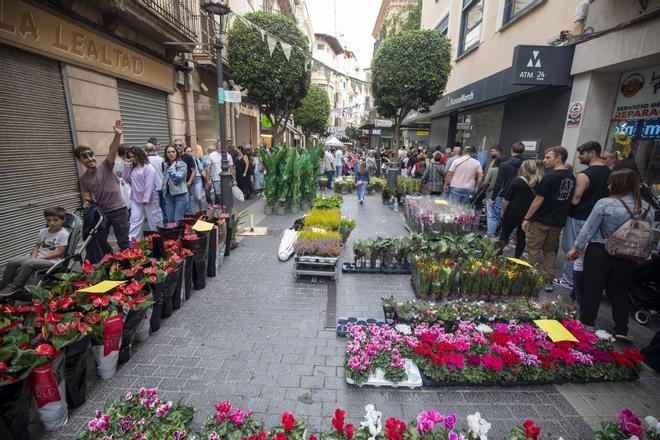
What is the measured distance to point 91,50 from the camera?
654 cm

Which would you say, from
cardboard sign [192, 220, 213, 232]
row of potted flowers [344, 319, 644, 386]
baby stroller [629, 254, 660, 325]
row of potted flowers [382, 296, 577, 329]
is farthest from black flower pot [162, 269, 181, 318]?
baby stroller [629, 254, 660, 325]

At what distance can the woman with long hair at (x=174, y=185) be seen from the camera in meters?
6.14

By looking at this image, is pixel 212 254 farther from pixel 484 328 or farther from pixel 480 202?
pixel 480 202

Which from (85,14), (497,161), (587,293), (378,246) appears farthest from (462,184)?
(85,14)

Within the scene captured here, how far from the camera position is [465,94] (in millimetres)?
11711

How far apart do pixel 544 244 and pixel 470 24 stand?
11670 millimetres

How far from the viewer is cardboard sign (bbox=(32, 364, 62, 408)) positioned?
2119 mm

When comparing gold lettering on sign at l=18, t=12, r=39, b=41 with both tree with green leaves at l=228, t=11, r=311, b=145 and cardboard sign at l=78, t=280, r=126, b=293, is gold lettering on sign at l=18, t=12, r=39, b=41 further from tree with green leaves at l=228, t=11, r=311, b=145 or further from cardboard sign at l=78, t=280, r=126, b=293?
tree with green leaves at l=228, t=11, r=311, b=145

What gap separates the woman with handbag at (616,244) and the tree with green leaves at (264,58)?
36.7ft

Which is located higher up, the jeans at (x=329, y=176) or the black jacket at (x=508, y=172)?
the black jacket at (x=508, y=172)

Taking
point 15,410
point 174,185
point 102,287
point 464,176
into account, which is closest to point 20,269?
point 102,287

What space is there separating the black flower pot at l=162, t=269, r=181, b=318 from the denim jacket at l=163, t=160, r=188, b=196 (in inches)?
120

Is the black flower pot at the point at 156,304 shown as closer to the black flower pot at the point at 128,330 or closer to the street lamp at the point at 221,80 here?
the black flower pot at the point at 128,330

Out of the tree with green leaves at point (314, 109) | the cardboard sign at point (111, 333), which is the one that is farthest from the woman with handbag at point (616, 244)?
the tree with green leaves at point (314, 109)
